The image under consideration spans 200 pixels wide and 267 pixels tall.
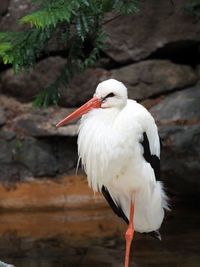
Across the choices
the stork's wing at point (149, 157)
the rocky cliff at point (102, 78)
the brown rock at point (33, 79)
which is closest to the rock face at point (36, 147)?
the rocky cliff at point (102, 78)

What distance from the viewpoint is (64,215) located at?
525cm

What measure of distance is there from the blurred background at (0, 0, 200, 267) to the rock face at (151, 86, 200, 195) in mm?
12

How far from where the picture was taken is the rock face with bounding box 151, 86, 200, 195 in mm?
5082

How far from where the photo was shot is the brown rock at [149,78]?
19.4ft

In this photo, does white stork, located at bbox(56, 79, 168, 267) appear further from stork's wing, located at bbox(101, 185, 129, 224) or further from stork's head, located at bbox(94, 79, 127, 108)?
stork's wing, located at bbox(101, 185, 129, 224)

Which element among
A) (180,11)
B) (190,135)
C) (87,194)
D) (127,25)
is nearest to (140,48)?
(127,25)

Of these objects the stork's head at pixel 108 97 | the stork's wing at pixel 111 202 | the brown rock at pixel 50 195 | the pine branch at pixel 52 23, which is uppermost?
the pine branch at pixel 52 23

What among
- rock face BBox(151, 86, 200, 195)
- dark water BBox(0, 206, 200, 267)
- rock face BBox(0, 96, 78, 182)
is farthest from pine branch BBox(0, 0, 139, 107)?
rock face BBox(0, 96, 78, 182)

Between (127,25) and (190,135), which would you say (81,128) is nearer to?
(190,135)

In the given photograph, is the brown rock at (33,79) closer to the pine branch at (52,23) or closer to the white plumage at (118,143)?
the pine branch at (52,23)

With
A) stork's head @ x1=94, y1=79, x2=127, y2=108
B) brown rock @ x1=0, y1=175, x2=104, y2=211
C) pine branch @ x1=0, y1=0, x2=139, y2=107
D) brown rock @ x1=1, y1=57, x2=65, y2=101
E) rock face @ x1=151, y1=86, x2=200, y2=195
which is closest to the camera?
stork's head @ x1=94, y1=79, x2=127, y2=108

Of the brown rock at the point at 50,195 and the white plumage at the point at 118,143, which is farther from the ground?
the white plumage at the point at 118,143

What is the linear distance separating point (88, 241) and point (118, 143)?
1.77 meters

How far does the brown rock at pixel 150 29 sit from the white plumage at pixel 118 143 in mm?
2908
